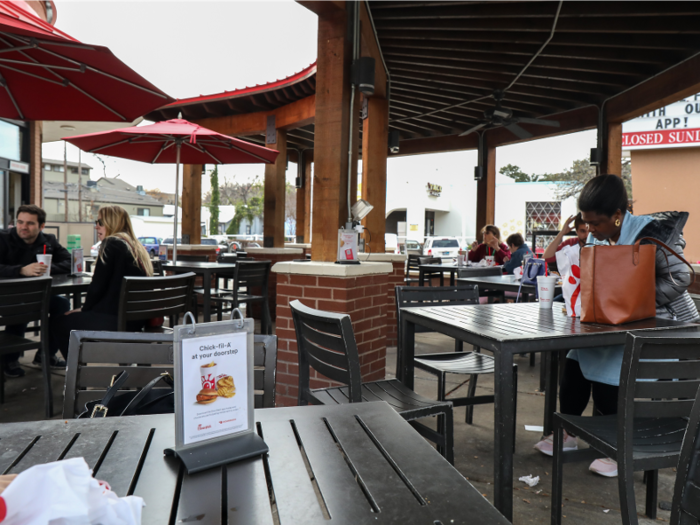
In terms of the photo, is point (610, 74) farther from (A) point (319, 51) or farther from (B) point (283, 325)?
(B) point (283, 325)

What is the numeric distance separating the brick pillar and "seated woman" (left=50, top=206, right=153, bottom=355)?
991 mm

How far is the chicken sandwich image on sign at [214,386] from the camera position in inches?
35.0

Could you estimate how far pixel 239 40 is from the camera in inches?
444

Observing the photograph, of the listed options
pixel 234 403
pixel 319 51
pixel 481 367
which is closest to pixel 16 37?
pixel 319 51

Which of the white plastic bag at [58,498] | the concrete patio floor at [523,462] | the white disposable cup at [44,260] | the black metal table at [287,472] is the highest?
the white disposable cup at [44,260]

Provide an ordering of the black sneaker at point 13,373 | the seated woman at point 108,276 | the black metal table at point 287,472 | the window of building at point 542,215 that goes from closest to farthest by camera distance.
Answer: the black metal table at point 287,472
the seated woman at point 108,276
the black sneaker at point 13,373
the window of building at point 542,215

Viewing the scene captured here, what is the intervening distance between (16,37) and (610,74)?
22.0 feet

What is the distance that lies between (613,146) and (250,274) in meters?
6.00

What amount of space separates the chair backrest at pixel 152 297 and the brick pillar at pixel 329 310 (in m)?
0.67

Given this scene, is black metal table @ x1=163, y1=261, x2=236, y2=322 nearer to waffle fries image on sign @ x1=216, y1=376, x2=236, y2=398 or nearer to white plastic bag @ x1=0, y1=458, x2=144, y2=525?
waffle fries image on sign @ x1=216, y1=376, x2=236, y2=398

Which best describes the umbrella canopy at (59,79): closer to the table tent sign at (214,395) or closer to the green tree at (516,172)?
the table tent sign at (214,395)

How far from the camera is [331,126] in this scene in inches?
147

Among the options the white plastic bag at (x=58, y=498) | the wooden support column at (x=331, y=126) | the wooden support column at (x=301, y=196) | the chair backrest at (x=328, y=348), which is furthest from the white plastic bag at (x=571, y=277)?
the wooden support column at (x=301, y=196)

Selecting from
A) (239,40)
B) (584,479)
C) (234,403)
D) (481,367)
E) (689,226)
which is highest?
(239,40)
